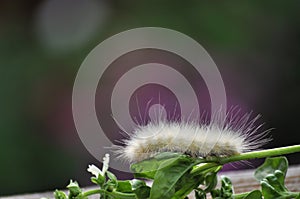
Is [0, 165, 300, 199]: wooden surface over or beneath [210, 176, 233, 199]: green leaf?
beneath

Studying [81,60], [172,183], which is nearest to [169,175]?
[172,183]

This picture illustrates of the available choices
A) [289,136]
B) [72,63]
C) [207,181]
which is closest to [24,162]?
[72,63]

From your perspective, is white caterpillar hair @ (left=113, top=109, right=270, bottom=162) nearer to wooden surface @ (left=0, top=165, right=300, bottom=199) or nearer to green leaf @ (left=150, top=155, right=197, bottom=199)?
green leaf @ (left=150, top=155, right=197, bottom=199)

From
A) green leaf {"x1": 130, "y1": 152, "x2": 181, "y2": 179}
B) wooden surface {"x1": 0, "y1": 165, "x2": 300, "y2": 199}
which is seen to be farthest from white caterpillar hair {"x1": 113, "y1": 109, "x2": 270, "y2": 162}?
wooden surface {"x1": 0, "y1": 165, "x2": 300, "y2": 199}

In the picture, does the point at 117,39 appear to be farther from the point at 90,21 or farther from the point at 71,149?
the point at 71,149

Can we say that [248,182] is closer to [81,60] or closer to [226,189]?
[226,189]

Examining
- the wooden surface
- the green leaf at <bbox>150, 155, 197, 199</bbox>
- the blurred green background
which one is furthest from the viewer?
the blurred green background

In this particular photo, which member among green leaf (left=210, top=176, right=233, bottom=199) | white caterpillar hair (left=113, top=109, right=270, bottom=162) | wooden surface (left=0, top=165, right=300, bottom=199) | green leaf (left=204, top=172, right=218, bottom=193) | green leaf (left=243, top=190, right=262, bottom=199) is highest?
white caterpillar hair (left=113, top=109, right=270, bottom=162)
